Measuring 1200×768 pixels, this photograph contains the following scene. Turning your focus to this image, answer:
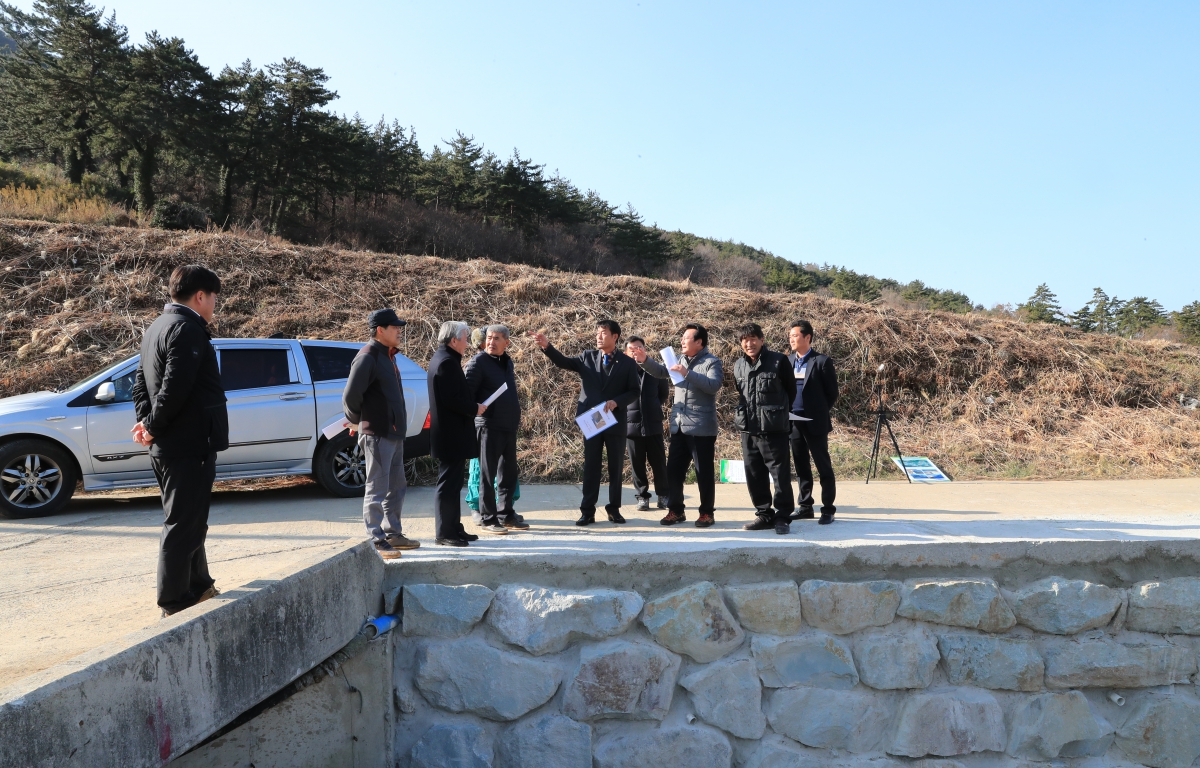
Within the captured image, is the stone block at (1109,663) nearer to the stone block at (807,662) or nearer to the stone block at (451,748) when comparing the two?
the stone block at (807,662)

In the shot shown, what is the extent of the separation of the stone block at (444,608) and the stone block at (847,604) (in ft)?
6.96

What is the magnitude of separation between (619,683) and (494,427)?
209 centimetres

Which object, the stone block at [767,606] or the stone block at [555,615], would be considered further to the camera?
the stone block at [767,606]

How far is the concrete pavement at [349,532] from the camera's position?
402cm

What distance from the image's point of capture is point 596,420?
6180mm

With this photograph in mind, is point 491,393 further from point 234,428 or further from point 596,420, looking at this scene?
point 234,428

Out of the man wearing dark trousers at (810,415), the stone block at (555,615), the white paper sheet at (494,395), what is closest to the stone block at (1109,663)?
the man wearing dark trousers at (810,415)

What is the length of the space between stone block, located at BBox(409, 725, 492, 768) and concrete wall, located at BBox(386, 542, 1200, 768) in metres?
0.01

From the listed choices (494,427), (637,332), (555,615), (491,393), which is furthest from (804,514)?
(637,332)

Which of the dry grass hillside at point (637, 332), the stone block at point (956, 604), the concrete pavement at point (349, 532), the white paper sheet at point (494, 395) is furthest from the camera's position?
the dry grass hillside at point (637, 332)

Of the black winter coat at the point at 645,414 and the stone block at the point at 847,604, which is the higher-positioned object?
the black winter coat at the point at 645,414

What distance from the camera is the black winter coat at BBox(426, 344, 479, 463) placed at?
525cm

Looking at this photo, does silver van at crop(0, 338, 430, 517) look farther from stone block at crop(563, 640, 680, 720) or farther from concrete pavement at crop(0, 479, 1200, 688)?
stone block at crop(563, 640, 680, 720)

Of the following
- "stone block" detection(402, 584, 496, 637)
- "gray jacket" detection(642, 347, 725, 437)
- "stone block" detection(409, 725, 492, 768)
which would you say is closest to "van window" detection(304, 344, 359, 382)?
"gray jacket" detection(642, 347, 725, 437)
